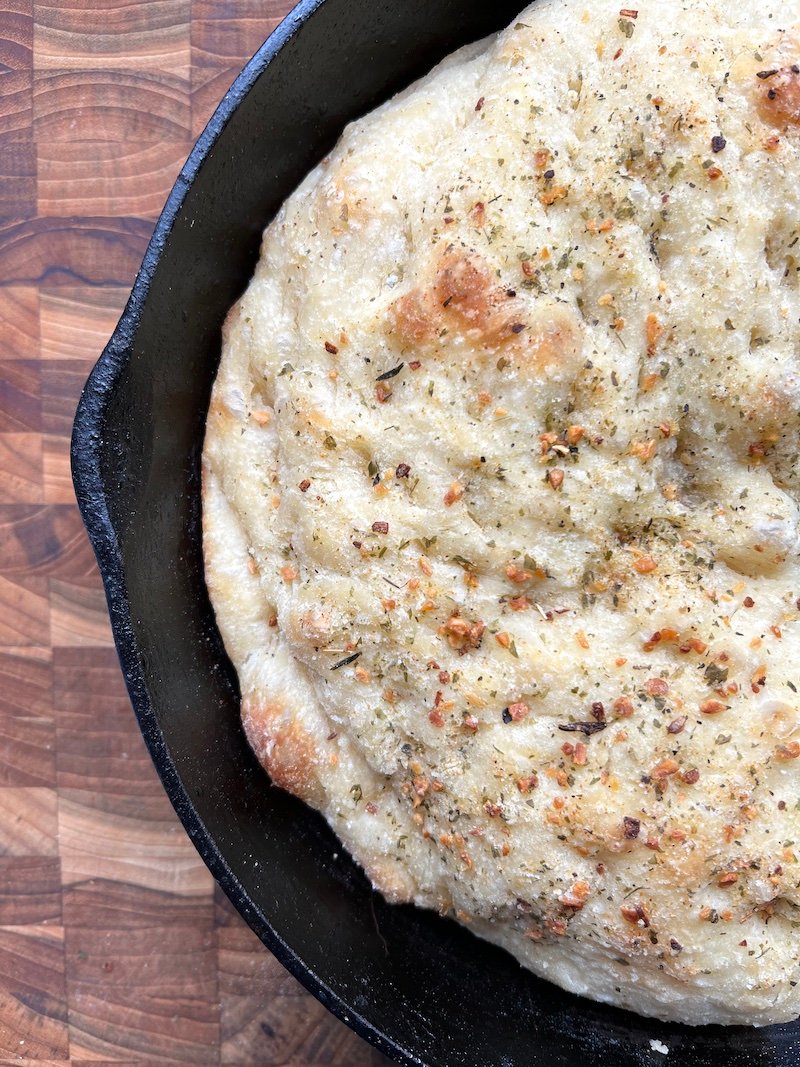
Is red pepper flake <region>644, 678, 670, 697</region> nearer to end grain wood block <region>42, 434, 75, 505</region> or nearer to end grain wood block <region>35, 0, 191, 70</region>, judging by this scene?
end grain wood block <region>42, 434, 75, 505</region>

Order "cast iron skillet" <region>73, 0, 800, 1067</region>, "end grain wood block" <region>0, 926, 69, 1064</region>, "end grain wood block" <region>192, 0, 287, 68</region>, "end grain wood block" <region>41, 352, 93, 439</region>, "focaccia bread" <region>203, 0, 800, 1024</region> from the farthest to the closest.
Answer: "end grain wood block" <region>0, 926, 69, 1064</region> → "end grain wood block" <region>41, 352, 93, 439</region> → "end grain wood block" <region>192, 0, 287, 68</region> → "cast iron skillet" <region>73, 0, 800, 1067</region> → "focaccia bread" <region>203, 0, 800, 1024</region>

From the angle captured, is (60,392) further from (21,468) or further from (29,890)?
(29,890)

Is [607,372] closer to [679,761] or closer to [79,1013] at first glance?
[679,761]

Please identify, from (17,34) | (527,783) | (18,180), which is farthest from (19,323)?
(527,783)

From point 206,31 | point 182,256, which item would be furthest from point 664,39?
point 206,31

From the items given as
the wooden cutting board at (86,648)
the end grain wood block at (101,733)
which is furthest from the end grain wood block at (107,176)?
the end grain wood block at (101,733)

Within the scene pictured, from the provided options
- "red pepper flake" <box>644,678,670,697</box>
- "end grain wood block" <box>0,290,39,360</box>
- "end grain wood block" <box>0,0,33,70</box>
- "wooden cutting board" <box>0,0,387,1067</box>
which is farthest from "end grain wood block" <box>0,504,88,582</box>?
"red pepper flake" <box>644,678,670,697</box>
